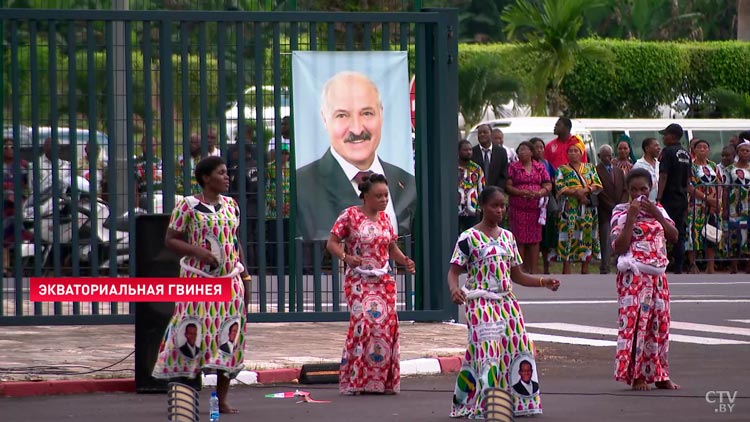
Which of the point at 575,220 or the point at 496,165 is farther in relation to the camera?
the point at 575,220

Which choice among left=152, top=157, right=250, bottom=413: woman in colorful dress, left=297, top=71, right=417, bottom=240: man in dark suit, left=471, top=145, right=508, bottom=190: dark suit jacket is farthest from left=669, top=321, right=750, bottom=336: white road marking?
left=152, top=157, right=250, bottom=413: woman in colorful dress

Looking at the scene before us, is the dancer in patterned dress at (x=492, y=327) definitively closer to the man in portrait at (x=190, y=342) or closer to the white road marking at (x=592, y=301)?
the man in portrait at (x=190, y=342)

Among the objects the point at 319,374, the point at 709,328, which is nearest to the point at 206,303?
the point at 319,374

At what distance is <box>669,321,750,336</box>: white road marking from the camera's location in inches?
619

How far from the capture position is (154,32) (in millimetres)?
14828

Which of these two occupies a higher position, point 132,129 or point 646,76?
point 646,76

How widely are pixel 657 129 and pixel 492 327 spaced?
25.0 m

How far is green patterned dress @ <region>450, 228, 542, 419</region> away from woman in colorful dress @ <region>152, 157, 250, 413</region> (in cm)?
148

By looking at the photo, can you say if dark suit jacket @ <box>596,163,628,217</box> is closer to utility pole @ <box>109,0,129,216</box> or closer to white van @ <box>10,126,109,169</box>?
utility pole @ <box>109,0,129,216</box>

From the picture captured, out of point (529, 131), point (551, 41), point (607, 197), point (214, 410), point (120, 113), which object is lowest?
point (214, 410)

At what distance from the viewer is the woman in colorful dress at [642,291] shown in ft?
37.5

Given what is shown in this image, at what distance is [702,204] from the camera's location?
2256 centimetres

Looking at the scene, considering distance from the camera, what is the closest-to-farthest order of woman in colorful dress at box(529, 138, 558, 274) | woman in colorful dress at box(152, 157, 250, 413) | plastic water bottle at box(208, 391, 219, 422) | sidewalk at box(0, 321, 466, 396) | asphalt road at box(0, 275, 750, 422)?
plastic water bottle at box(208, 391, 219, 422) < woman in colorful dress at box(152, 157, 250, 413) < asphalt road at box(0, 275, 750, 422) < sidewalk at box(0, 321, 466, 396) < woman in colorful dress at box(529, 138, 558, 274)

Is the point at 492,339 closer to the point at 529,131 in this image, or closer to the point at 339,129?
the point at 339,129
